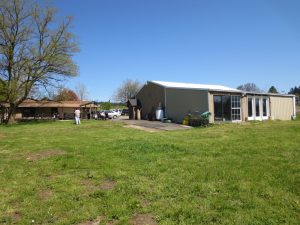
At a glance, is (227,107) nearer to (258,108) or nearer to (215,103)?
(215,103)

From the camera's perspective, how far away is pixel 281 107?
1186 inches

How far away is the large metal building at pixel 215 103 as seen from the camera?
79.6ft

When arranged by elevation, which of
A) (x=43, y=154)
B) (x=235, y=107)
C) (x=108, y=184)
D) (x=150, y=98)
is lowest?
(x=108, y=184)

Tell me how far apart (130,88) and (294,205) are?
8044 centimetres

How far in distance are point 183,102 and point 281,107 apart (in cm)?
1080

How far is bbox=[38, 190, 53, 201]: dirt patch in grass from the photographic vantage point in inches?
220

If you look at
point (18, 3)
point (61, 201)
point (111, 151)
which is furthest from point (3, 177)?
point (18, 3)

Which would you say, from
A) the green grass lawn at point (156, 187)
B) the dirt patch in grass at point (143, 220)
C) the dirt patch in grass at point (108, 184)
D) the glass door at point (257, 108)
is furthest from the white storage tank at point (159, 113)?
the dirt patch in grass at point (143, 220)

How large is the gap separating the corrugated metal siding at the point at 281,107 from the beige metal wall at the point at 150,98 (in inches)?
421

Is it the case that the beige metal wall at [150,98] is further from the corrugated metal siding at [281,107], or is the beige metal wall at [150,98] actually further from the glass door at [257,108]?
the corrugated metal siding at [281,107]

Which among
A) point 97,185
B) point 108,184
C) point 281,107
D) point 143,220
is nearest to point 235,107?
point 281,107

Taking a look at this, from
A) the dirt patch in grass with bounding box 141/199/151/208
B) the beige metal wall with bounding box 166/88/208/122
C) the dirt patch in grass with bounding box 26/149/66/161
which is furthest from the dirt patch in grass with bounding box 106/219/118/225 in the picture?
the beige metal wall with bounding box 166/88/208/122

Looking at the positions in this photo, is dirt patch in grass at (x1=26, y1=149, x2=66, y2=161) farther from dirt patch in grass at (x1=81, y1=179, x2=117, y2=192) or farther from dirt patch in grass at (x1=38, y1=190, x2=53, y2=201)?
dirt patch in grass at (x1=38, y1=190, x2=53, y2=201)

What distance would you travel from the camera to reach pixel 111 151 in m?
10.4
